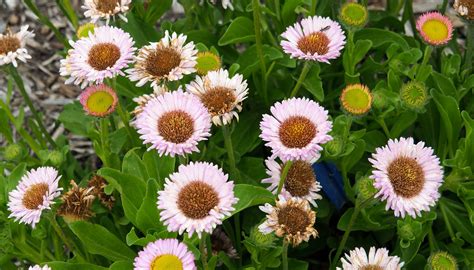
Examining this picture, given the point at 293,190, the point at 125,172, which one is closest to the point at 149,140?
the point at 125,172

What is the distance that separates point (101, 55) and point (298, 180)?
0.59 meters

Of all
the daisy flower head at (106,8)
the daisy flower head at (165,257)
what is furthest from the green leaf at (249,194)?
the daisy flower head at (106,8)

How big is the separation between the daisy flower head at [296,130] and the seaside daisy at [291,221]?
4.5 inches

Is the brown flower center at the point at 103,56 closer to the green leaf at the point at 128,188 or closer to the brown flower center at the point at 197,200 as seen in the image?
the green leaf at the point at 128,188

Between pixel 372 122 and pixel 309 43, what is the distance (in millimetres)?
507

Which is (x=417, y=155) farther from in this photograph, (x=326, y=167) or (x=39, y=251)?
(x=39, y=251)

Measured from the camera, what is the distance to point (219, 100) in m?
1.46

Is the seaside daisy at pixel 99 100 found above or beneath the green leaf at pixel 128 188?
above

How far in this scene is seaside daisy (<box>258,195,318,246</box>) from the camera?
1328 mm

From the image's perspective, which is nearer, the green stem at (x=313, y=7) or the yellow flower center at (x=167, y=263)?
the yellow flower center at (x=167, y=263)

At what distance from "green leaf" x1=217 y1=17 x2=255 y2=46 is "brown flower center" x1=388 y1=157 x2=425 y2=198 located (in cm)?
67

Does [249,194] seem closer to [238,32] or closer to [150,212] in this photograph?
[150,212]

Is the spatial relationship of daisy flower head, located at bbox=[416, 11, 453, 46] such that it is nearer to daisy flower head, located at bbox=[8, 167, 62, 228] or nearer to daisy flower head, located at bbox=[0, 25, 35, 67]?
daisy flower head, located at bbox=[8, 167, 62, 228]

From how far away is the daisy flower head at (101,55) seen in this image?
152 cm
